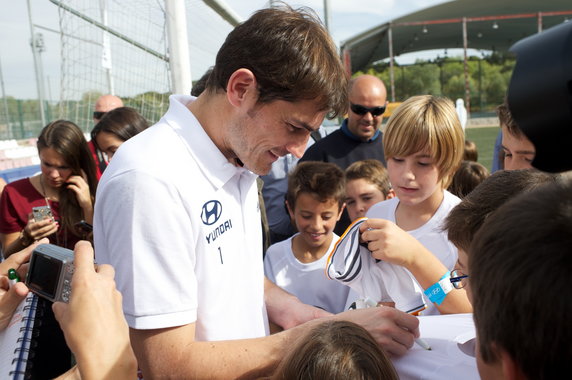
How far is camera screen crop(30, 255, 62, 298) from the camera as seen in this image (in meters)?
1.15

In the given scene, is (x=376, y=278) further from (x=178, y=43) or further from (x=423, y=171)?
(x=178, y=43)

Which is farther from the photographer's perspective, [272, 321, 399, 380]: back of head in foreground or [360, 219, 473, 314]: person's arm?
[360, 219, 473, 314]: person's arm

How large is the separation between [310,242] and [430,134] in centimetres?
102

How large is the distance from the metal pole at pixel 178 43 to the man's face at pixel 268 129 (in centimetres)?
247

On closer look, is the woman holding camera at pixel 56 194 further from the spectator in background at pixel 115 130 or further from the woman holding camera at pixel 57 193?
the spectator in background at pixel 115 130

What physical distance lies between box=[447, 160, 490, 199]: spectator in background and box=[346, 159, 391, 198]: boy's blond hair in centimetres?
64

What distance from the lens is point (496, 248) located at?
73 cm

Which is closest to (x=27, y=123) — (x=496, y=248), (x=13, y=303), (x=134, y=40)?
(x=134, y=40)

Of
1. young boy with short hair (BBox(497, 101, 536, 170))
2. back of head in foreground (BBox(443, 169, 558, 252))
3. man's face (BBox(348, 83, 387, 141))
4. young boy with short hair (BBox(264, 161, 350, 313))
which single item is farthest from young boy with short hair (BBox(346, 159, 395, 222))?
back of head in foreground (BBox(443, 169, 558, 252))

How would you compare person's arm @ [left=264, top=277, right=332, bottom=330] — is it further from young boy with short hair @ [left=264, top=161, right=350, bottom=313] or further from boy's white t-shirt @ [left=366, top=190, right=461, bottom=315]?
young boy with short hair @ [left=264, top=161, right=350, bottom=313]

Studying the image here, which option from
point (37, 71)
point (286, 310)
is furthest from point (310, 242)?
point (37, 71)

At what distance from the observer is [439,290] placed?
171 centimetres

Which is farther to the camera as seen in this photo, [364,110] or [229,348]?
[364,110]

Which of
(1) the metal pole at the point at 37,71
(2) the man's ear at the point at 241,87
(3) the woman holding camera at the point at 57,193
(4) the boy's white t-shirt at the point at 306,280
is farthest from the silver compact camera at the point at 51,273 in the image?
(1) the metal pole at the point at 37,71
